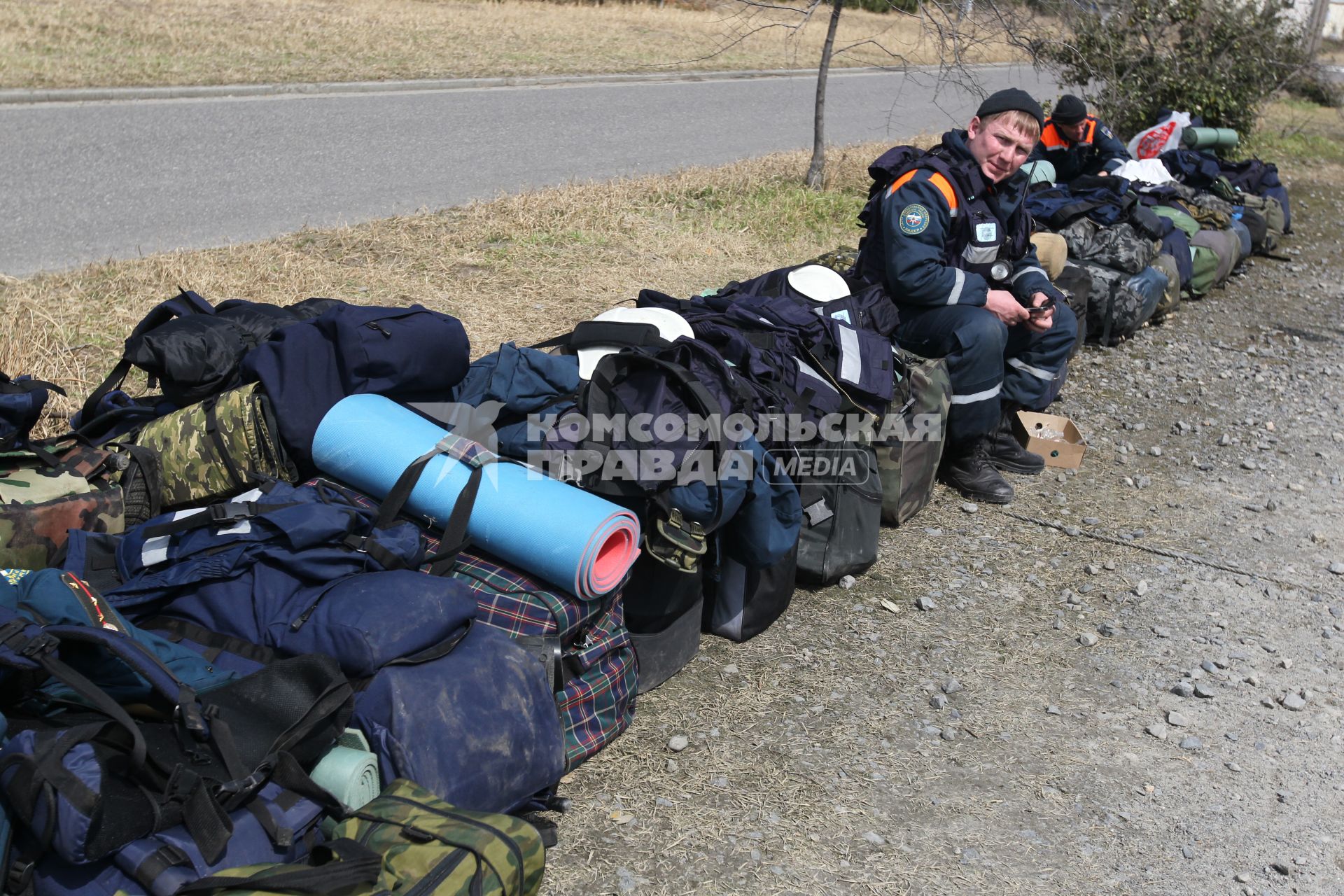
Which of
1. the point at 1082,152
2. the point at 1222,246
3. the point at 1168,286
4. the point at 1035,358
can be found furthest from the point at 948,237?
the point at 1222,246

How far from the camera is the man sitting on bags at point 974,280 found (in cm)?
479

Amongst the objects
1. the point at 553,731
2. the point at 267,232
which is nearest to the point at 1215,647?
the point at 553,731

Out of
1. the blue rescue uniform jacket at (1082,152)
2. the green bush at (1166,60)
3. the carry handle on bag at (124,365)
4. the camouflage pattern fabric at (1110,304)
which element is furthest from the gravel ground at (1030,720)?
the green bush at (1166,60)

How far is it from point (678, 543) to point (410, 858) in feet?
4.12

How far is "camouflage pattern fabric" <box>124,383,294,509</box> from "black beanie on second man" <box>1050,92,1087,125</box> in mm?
6679

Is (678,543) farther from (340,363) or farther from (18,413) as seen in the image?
(18,413)

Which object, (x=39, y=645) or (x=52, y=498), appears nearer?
(x=39, y=645)

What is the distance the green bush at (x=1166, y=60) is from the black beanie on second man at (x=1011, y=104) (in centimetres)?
709

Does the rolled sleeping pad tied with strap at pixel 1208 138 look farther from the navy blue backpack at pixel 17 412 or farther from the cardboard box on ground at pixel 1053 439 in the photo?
the navy blue backpack at pixel 17 412

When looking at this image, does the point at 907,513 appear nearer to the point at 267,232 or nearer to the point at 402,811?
the point at 402,811

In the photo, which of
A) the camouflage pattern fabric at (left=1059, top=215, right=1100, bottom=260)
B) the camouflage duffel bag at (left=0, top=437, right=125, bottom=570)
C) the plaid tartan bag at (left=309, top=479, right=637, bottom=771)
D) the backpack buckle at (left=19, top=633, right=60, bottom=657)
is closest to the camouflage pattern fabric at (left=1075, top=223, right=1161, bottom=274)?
the camouflage pattern fabric at (left=1059, top=215, right=1100, bottom=260)

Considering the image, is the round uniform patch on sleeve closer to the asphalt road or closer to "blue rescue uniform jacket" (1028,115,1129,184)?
"blue rescue uniform jacket" (1028,115,1129,184)

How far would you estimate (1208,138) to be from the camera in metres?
10.4

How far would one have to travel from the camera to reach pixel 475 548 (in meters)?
3.20
